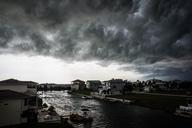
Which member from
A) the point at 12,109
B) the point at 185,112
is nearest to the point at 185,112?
the point at 185,112

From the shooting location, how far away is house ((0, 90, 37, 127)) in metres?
34.8

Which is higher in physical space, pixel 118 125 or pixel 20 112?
pixel 20 112

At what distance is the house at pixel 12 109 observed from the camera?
34.8 m

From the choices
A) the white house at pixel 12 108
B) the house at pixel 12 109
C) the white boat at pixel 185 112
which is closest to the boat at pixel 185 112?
the white boat at pixel 185 112

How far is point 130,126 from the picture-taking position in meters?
44.2

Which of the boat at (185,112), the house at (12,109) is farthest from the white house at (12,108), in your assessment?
the boat at (185,112)

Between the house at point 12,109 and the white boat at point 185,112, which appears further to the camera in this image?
the white boat at point 185,112

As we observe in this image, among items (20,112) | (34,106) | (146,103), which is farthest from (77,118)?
(146,103)

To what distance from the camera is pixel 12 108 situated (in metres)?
35.8

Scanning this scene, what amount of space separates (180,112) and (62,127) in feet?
138

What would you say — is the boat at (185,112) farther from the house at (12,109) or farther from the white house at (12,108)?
the white house at (12,108)

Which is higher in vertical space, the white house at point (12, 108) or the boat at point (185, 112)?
the white house at point (12, 108)

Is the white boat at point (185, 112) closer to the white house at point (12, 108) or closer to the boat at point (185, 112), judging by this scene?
the boat at point (185, 112)

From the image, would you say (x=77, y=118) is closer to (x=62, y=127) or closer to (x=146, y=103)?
(x=62, y=127)
